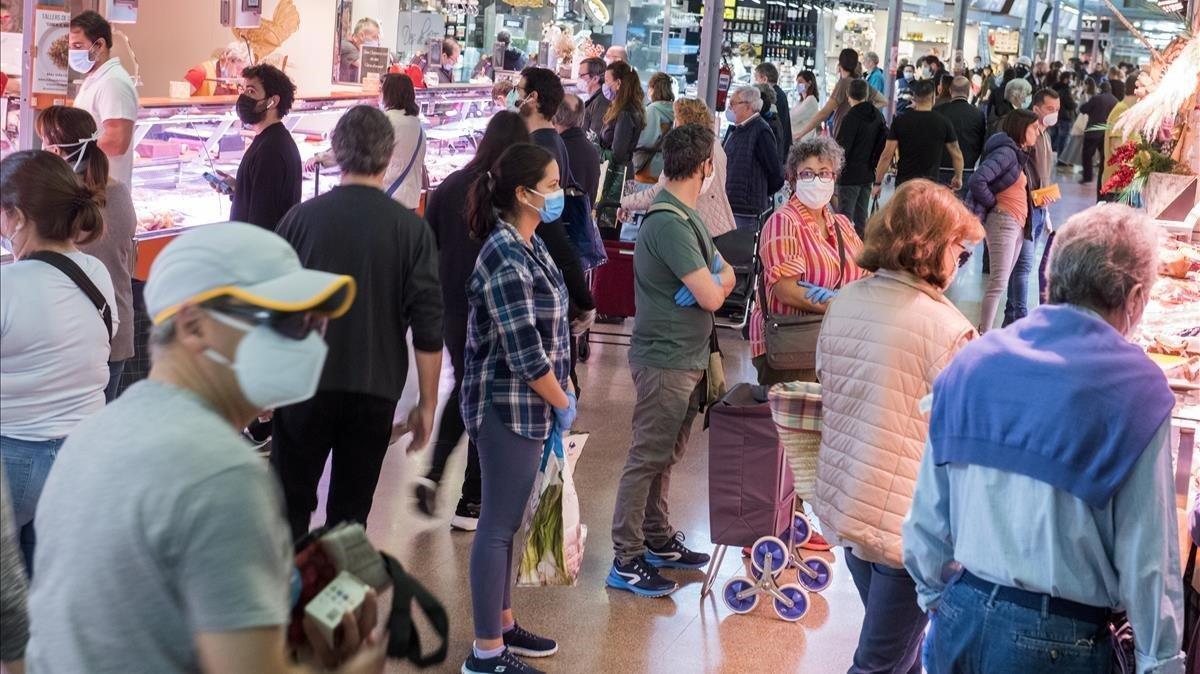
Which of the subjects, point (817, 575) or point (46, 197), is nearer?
point (46, 197)

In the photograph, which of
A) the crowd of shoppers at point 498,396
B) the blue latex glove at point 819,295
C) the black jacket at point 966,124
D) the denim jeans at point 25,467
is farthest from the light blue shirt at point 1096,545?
the black jacket at point 966,124

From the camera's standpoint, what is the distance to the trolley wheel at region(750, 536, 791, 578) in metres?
4.96

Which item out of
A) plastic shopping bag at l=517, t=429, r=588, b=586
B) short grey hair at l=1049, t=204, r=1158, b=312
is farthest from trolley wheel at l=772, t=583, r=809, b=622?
short grey hair at l=1049, t=204, r=1158, b=312

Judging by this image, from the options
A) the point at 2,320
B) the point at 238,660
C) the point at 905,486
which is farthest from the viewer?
the point at 905,486

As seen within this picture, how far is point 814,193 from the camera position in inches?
201

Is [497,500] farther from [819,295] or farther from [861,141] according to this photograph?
[861,141]

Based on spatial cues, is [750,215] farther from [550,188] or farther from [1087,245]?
[1087,245]

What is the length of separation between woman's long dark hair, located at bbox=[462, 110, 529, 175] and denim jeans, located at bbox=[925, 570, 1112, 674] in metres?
2.79

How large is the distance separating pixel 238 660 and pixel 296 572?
0.70 ft

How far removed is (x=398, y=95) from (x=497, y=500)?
4.85 meters

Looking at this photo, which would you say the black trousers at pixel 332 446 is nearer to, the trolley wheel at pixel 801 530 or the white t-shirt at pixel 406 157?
the trolley wheel at pixel 801 530

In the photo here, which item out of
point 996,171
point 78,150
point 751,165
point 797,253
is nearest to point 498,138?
point 797,253

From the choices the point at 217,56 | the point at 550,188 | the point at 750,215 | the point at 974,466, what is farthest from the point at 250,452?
the point at 750,215

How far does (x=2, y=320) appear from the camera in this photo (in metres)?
3.18
